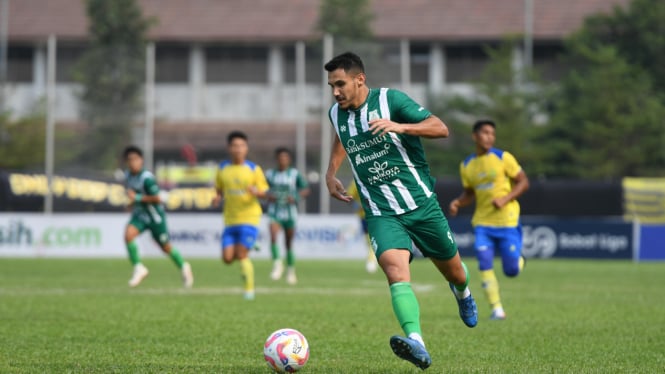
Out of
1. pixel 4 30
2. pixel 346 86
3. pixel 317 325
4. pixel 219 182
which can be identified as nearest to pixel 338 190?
pixel 346 86

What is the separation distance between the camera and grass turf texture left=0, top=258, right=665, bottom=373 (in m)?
8.91

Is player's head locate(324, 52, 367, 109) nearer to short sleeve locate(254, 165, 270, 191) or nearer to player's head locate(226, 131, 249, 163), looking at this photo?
player's head locate(226, 131, 249, 163)

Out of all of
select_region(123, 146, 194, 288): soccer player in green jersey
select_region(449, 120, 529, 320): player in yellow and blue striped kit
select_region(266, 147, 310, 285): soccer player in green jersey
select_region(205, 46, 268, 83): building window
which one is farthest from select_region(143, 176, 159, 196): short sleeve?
select_region(205, 46, 268, 83): building window

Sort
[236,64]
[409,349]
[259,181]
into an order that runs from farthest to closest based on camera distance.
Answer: [236,64] < [259,181] < [409,349]

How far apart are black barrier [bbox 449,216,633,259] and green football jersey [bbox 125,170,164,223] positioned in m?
13.1

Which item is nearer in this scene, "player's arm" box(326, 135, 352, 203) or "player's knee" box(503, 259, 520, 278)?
"player's arm" box(326, 135, 352, 203)

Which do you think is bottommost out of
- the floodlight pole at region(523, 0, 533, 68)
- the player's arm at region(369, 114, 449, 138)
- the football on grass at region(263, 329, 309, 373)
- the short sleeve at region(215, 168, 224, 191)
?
the football on grass at region(263, 329, 309, 373)

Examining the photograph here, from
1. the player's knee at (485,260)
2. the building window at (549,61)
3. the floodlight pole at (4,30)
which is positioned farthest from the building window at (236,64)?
the player's knee at (485,260)

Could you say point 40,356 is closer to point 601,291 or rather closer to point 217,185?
point 217,185

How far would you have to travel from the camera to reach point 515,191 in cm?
1369

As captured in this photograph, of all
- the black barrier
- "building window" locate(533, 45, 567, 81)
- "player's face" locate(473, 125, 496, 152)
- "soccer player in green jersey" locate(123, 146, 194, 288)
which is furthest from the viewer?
"building window" locate(533, 45, 567, 81)

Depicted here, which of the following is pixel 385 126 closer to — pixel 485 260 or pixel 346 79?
pixel 346 79

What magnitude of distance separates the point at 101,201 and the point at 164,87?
4017mm

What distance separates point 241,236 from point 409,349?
31.5ft
